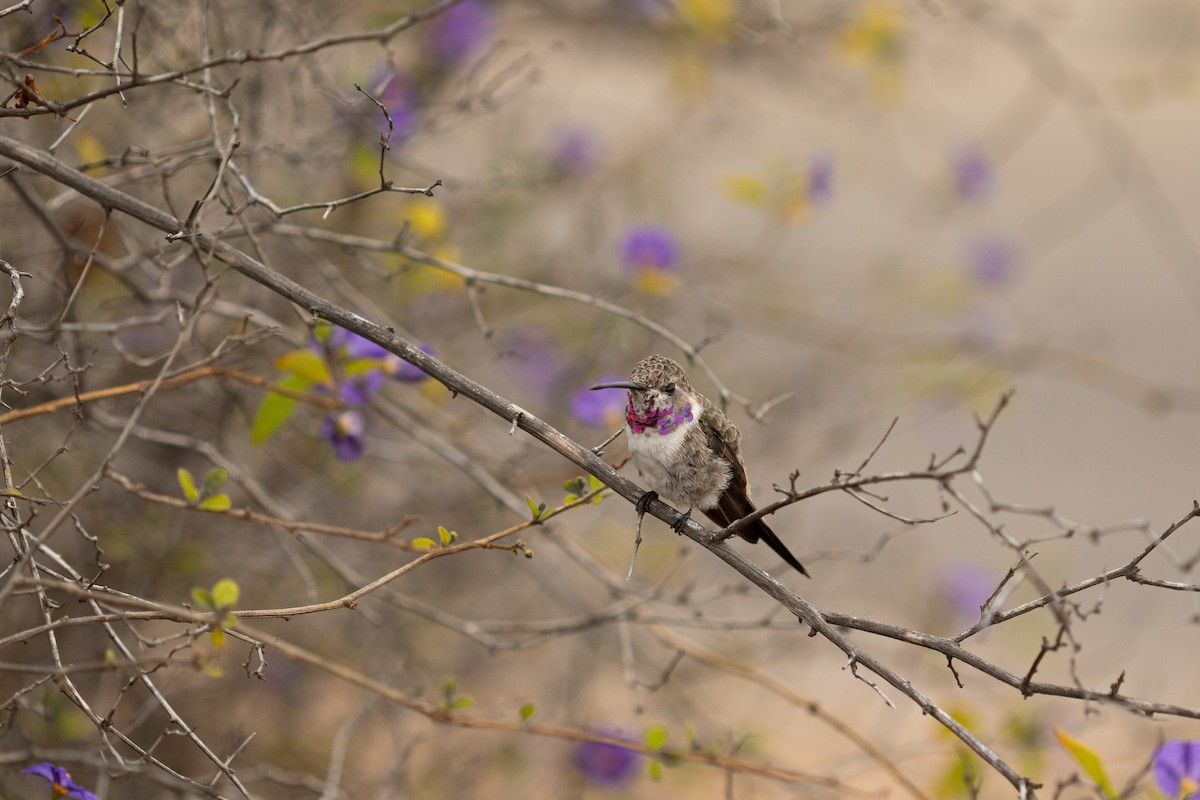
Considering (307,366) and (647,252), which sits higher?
(647,252)

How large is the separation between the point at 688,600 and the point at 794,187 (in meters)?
1.88

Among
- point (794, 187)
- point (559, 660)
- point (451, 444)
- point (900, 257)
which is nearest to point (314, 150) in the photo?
Answer: point (451, 444)

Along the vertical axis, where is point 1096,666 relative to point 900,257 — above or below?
below

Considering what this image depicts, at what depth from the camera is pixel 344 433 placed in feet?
8.20

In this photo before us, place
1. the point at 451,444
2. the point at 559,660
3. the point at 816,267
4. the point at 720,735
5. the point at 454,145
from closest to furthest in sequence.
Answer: the point at 451,444
the point at 720,735
the point at 559,660
the point at 454,145
the point at 816,267

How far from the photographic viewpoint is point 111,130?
11.3 feet

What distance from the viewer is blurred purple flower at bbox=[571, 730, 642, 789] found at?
3.21 metres

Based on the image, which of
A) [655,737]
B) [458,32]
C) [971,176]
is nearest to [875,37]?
[971,176]

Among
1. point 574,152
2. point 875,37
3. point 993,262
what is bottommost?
point 574,152

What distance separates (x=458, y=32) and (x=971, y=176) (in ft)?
8.63

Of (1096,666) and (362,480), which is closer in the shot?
(362,480)

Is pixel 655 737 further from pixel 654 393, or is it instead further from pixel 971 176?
pixel 971 176

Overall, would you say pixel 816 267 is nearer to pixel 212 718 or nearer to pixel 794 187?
pixel 794 187

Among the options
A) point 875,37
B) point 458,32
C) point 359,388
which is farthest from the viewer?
point 875,37
